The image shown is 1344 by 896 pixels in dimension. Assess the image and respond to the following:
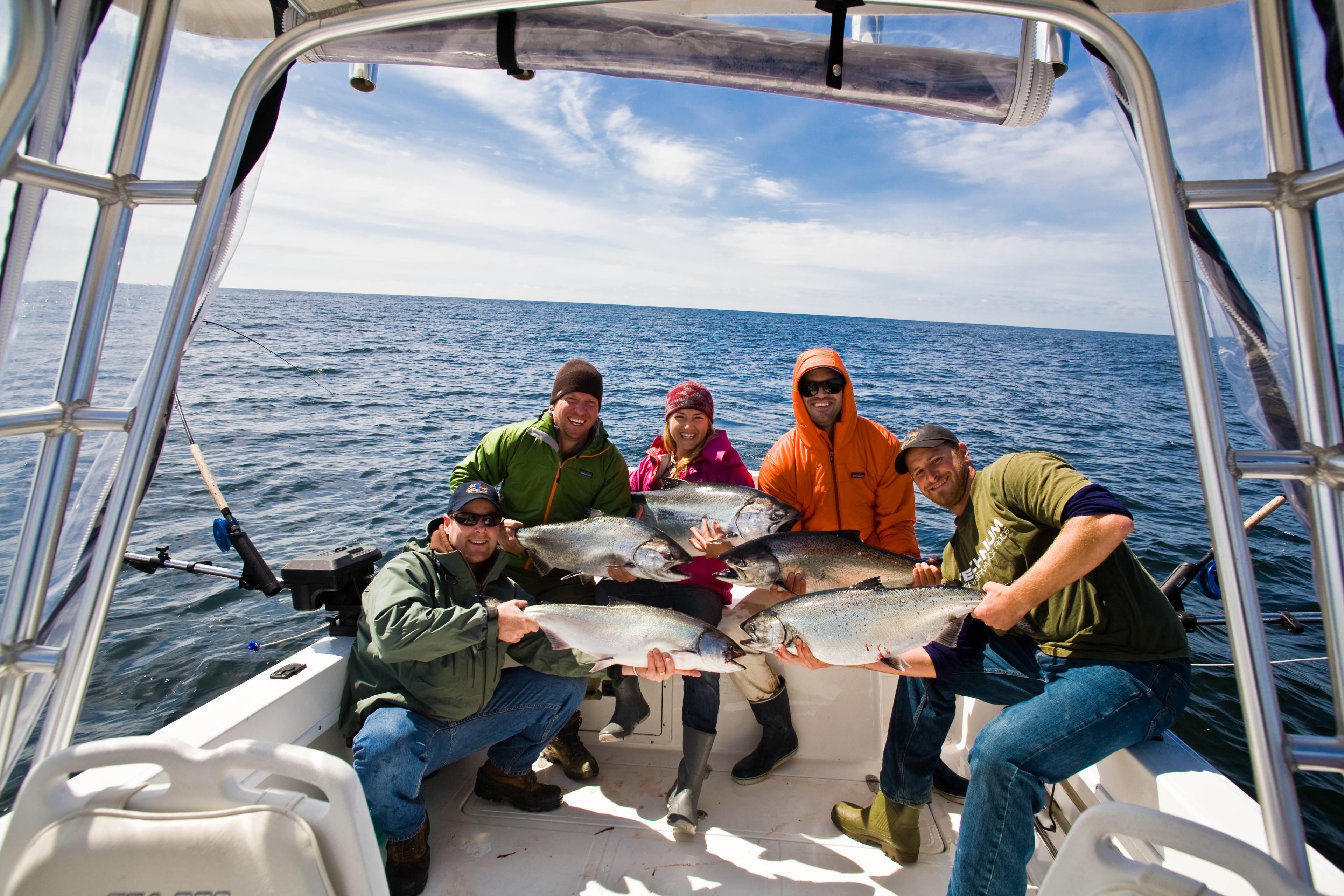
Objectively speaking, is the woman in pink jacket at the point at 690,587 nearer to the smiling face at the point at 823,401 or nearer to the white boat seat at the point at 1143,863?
the smiling face at the point at 823,401

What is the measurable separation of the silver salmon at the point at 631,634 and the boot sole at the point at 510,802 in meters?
0.83

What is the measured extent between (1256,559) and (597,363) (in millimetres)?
27570

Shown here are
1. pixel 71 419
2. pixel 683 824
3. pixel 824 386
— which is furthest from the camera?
pixel 824 386

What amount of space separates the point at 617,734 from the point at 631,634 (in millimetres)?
1014

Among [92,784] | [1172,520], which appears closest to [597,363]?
[1172,520]

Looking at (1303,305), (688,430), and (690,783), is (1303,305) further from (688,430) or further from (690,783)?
(688,430)

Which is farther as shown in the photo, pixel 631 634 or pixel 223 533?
pixel 223 533

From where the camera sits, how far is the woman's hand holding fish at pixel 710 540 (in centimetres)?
427

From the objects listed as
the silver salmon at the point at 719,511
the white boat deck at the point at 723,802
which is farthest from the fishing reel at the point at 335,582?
the silver salmon at the point at 719,511

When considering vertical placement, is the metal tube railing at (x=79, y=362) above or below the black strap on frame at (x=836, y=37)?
below

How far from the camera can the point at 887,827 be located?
3381 millimetres

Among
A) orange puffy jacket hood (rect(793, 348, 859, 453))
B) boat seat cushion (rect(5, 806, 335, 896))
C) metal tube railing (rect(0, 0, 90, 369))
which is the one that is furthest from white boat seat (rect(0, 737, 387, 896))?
orange puffy jacket hood (rect(793, 348, 859, 453))

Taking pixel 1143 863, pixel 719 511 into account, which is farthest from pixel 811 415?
pixel 1143 863

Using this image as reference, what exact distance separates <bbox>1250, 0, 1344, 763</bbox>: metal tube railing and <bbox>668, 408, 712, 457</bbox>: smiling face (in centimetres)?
329
